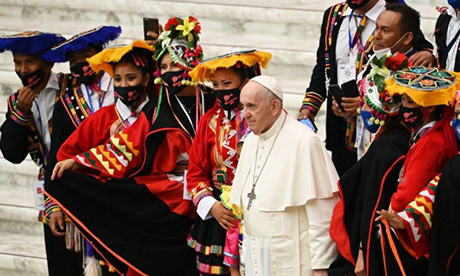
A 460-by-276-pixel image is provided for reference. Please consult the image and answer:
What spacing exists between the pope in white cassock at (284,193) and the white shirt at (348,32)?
Answer: 0.78 m

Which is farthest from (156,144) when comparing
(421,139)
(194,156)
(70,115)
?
(421,139)

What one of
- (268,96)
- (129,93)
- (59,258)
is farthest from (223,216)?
(59,258)

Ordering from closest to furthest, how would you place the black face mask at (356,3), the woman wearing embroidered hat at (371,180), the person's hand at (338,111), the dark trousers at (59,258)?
the woman wearing embroidered hat at (371,180)
the person's hand at (338,111)
the black face mask at (356,3)
the dark trousers at (59,258)

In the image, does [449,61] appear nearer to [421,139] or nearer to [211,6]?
[421,139]

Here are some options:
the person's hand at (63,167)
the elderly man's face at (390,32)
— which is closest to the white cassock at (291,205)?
the elderly man's face at (390,32)

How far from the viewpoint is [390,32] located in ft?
18.9

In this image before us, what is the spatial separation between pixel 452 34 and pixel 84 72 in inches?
85.3

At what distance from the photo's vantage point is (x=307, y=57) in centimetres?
805

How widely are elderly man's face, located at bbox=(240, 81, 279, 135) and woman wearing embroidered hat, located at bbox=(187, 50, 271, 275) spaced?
0.38m

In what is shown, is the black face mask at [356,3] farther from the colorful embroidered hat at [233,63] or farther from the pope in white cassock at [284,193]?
the pope in white cassock at [284,193]

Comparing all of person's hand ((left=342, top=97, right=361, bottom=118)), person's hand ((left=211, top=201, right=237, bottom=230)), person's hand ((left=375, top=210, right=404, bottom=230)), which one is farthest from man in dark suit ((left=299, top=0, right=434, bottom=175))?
person's hand ((left=375, top=210, right=404, bottom=230))

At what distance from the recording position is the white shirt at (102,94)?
6.69 meters

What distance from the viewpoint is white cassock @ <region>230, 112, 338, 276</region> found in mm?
5422

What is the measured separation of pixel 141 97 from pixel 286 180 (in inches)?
52.3
